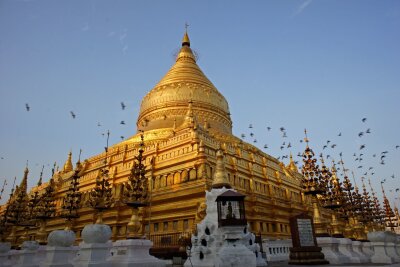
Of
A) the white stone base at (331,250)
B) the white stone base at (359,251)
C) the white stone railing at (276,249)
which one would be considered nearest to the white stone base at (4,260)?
the white stone railing at (276,249)

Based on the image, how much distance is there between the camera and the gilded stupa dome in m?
36.3

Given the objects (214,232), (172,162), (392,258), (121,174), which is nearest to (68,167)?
(121,174)

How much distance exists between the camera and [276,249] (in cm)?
1516

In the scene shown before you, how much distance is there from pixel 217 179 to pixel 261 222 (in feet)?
38.3

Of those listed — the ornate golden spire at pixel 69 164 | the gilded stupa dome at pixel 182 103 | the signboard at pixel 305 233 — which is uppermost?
the gilded stupa dome at pixel 182 103

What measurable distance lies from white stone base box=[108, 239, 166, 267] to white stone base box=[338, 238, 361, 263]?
31.3 ft

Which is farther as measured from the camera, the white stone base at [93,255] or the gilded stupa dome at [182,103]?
the gilded stupa dome at [182,103]

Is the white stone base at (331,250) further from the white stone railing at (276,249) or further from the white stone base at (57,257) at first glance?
the white stone base at (57,257)

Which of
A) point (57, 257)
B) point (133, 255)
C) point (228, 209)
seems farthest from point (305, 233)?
point (57, 257)

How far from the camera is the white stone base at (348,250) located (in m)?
14.4

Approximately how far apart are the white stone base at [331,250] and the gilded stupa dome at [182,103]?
869 inches

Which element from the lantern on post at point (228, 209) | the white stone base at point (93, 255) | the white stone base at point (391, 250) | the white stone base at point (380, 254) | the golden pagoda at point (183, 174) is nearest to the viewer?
the white stone base at point (93, 255)

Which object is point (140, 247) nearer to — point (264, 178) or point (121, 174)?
point (121, 174)

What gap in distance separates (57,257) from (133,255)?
8.77 feet
